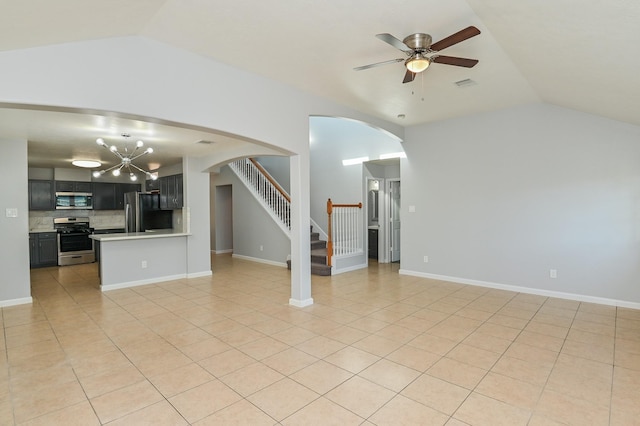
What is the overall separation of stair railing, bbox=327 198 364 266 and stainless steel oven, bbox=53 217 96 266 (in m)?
6.22

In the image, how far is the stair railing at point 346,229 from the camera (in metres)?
7.18

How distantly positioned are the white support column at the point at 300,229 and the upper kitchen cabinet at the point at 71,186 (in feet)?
24.0

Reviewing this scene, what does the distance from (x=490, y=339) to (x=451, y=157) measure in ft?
11.9

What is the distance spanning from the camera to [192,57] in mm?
3430

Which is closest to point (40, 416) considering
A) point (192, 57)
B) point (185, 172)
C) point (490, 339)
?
point (192, 57)

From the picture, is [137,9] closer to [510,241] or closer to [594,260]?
[510,241]

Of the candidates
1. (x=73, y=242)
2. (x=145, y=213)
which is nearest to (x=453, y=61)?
(x=145, y=213)

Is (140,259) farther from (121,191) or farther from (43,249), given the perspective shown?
(121,191)

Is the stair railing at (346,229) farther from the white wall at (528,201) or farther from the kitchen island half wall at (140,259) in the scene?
the kitchen island half wall at (140,259)

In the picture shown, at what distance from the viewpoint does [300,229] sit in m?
4.62

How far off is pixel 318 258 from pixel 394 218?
2.43 meters

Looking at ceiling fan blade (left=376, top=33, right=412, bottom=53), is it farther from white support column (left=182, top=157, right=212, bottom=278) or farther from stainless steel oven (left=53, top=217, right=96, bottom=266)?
stainless steel oven (left=53, top=217, right=96, bottom=266)

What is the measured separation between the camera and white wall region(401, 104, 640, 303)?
4.55m

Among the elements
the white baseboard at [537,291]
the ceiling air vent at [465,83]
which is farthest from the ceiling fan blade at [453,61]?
the white baseboard at [537,291]
